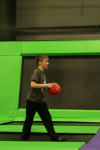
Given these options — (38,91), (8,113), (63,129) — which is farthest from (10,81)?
(38,91)

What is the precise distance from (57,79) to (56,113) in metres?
0.73

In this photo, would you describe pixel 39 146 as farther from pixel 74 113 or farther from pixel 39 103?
pixel 74 113

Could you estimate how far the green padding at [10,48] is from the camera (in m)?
4.88

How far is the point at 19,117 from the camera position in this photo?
14.8 ft

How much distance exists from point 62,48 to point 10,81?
1343 millimetres

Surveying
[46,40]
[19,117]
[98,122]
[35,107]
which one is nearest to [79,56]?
[46,40]

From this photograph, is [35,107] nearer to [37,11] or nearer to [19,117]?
[19,117]

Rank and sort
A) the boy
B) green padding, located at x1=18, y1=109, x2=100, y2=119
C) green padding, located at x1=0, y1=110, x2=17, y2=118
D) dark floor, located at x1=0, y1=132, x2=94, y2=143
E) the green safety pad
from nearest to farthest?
the green safety pad
the boy
dark floor, located at x1=0, y1=132, x2=94, y2=143
green padding, located at x1=18, y1=109, x2=100, y2=119
green padding, located at x1=0, y1=110, x2=17, y2=118

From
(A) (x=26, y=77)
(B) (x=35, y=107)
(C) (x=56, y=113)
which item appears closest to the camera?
(B) (x=35, y=107)

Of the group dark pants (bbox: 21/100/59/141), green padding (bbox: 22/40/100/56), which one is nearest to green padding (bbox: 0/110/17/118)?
green padding (bbox: 22/40/100/56)

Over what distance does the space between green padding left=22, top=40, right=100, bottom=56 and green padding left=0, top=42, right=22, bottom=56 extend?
118mm

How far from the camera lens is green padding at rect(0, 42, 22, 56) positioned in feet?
16.0

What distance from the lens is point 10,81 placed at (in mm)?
4727

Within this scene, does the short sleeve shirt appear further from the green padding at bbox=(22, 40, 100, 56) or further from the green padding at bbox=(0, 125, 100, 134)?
the green padding at bbox=(22, 40, 100, 56)
